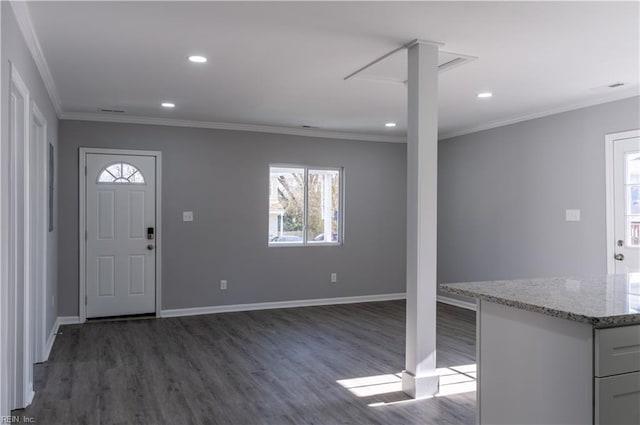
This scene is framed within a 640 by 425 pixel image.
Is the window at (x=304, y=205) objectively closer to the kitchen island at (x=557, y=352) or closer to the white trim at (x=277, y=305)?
the white trim at (x=277, y=305)

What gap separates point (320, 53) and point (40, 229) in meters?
2.71

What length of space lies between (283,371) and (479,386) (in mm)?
2084

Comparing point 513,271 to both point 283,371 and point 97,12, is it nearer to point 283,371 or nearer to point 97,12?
point 283,371

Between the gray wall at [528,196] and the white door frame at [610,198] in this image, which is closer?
the white door frame at [610,198]

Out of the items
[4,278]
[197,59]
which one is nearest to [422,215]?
[197,59]

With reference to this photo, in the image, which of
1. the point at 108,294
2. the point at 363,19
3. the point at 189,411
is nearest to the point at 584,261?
the point at 363,19

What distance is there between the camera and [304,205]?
6.97 meters

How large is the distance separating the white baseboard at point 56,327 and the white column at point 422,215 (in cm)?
316

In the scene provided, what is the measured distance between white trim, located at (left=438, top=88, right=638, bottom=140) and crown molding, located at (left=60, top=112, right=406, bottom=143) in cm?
98

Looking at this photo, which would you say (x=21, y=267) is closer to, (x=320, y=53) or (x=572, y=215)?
(x=320, y=53)

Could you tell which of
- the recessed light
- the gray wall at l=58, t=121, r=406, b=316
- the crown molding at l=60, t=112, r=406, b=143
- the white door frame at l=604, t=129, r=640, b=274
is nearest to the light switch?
the white door frame at l=604, t=129, r=640, b=274

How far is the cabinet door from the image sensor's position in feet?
5.57

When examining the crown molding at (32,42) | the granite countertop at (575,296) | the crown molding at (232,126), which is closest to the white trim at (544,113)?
the crown molding at (232,126)

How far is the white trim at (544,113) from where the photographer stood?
15.1 ft
